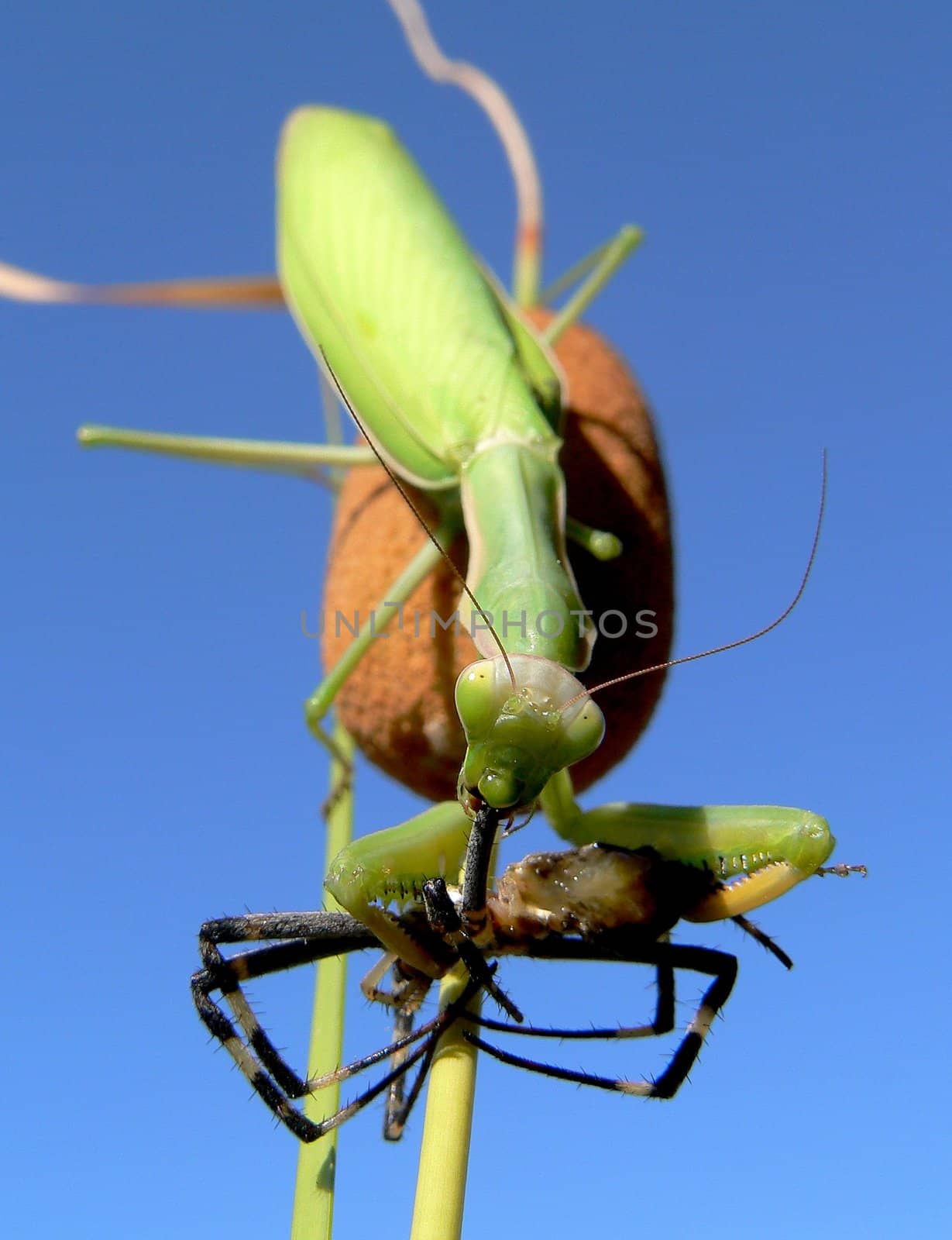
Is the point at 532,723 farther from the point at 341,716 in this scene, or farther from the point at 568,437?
the point at 568,437

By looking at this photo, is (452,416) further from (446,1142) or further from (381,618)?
(446,1142)

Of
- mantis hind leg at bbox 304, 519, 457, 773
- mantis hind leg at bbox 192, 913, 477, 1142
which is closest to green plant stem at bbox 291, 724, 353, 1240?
mantis hind leg at bbox 192, 913, 477, 1142

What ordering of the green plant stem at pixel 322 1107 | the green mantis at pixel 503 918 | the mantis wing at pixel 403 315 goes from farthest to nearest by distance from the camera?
the mantis wing at pixel 403 315, the green mantis at pixel 503 918, the green plant stem at pixel 322 1107

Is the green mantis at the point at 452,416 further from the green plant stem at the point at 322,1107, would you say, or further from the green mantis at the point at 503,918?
the green plant stem at the point at 322,1107

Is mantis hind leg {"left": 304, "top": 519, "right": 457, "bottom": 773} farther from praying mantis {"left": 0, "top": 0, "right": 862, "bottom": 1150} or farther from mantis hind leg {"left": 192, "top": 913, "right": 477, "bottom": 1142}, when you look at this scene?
mantis hind leg {"left": 192, "top": 913, "right": 477, "bottom": 1142}

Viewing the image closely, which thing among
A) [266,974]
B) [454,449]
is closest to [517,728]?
[266,974]

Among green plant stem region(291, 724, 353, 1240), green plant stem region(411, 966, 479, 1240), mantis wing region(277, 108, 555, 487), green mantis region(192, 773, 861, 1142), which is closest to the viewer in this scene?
green plant stem region(411, 966, 479, 1240)

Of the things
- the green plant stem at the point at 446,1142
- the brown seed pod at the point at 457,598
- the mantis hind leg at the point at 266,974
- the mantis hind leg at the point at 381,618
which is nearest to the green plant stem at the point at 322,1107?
the mantis hind leg at the point at 266,974

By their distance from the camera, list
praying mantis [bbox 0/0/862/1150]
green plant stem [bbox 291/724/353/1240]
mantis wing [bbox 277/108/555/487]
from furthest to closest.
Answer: mantis wing [bbox 277/108/555/487]
praying mantis [bbox 0/0/862/1150]
green plant stem [bbox 291/724/353/1240]
